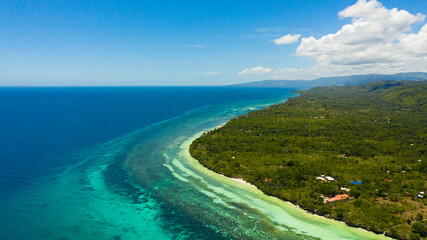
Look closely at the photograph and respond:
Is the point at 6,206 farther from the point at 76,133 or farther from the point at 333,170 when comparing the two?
the point at 333,170

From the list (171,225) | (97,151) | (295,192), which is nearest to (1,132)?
(97,151)

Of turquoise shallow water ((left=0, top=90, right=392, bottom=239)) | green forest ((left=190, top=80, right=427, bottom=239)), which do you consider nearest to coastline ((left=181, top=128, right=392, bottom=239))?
turquoise shallow water ((left=0, top=90, right=392, bottom=239))

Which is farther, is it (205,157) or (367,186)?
(205,157)

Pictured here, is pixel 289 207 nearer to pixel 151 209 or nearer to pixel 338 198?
pixel 338 198

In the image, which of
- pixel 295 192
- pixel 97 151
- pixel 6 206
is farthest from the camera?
pixel 97 151

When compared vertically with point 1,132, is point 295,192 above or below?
below

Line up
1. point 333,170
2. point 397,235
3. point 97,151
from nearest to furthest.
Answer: point 397,235, point 333,170, point 97,151
